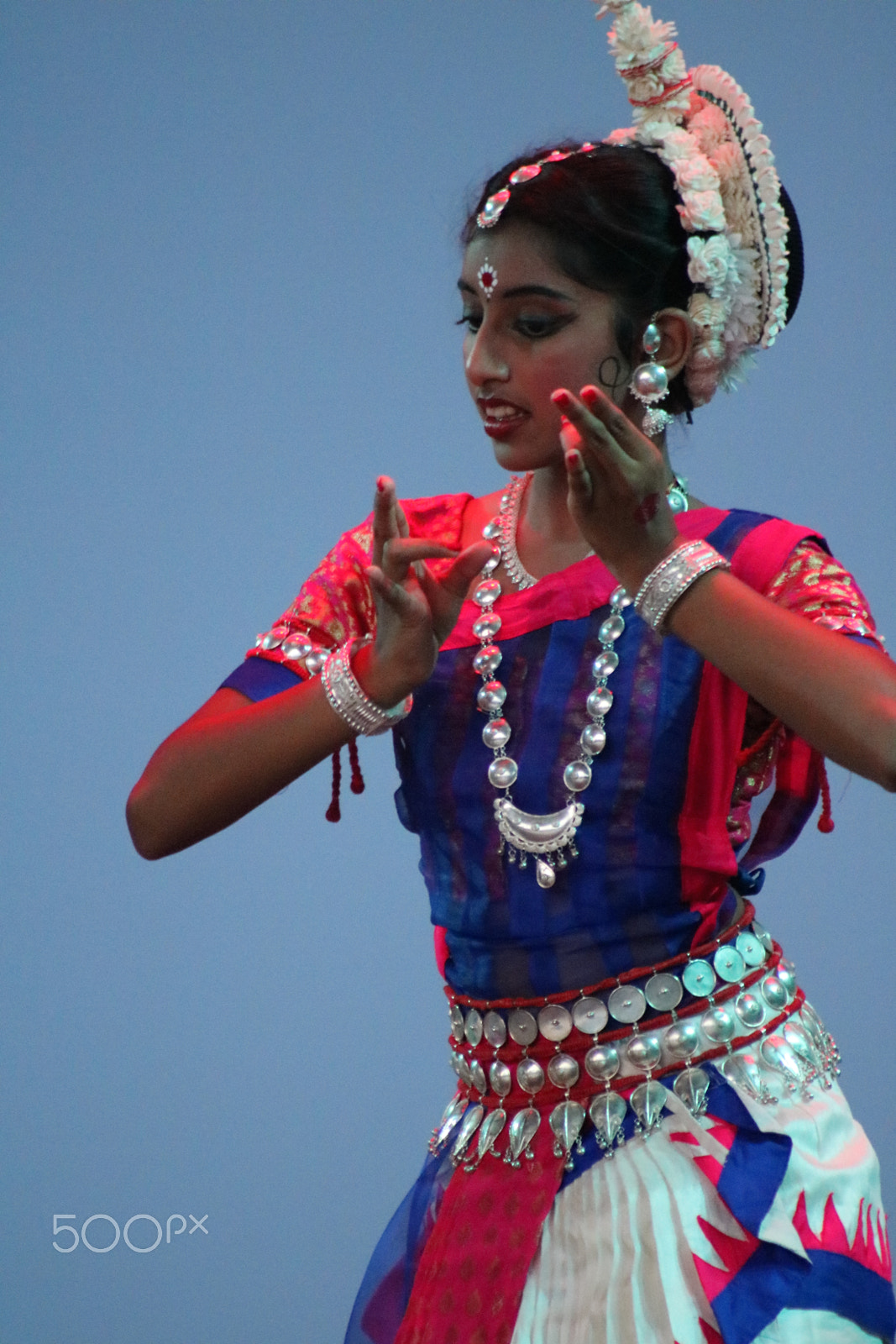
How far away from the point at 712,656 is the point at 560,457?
1.03ft

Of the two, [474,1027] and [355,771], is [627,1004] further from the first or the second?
[355,771]

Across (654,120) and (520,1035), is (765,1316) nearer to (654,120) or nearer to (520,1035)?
(520,1035)

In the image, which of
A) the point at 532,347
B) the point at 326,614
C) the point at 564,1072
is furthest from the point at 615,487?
the point at 564,1072

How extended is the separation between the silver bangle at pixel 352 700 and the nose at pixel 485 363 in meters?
0.27

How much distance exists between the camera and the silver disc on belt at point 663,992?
1.41 m

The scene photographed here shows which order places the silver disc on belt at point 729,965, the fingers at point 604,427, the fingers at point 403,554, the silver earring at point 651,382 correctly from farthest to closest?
the silver earring at point 651,382 < the silver disc on belt at point 729,965 < the fingers at point 403,554 < the fingers at point 604,427

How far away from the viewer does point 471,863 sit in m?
1.48

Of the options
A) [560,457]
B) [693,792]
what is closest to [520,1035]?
[693,792]

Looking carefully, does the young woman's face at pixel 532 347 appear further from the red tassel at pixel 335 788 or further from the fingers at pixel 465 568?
the red tassel at pixel 335 788

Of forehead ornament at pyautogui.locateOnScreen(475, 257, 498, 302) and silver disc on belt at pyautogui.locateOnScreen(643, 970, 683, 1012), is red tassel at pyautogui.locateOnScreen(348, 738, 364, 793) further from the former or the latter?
forehead ornament at pyautogui.locateOnScreen(475, 257, 498, 302)

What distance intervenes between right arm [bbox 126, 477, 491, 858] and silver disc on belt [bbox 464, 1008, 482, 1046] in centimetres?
28

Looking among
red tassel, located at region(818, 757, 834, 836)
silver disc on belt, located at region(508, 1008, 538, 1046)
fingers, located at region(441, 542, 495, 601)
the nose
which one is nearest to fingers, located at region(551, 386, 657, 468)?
fingers, located at region(441, 542, 495, 601)

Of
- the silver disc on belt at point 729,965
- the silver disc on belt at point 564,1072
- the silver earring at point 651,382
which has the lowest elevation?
the silver disc on belt at point 564,1072

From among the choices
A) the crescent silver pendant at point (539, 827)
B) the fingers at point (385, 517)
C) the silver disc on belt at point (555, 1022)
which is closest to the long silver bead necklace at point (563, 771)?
the crescent silver pendant at point (539, 827)
